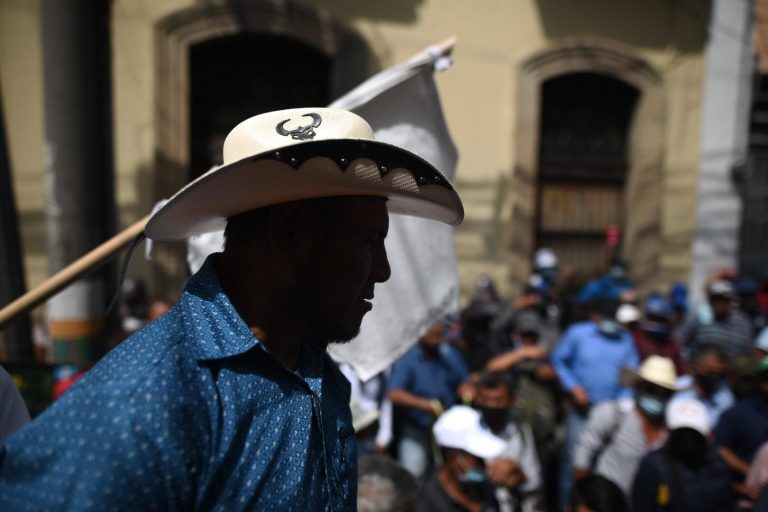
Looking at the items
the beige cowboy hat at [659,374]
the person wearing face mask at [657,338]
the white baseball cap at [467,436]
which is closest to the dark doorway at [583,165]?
the person wearing face mask at [657,338]

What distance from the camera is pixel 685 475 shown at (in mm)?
3635

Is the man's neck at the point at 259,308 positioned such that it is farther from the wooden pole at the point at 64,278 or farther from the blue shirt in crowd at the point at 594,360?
the blue shirt in crowd at the point at 594,360

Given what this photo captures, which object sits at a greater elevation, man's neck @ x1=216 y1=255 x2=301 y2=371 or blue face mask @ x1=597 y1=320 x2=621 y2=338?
man's neck @ x1=216 y1=255 x2=301 y2=371

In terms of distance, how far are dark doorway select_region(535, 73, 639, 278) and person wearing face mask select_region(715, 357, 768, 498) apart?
5.17 metres

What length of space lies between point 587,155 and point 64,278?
28.1 ft

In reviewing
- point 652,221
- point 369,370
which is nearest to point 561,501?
point 369,370

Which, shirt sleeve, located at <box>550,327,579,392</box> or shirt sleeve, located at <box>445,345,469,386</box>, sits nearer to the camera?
shirt sleeve, located at <box>445,345,469,386</box>

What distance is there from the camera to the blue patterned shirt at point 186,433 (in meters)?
1.08

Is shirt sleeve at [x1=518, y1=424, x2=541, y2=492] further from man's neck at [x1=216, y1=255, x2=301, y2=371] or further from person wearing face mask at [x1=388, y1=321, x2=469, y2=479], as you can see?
man's neck at [x1=216, y1=255, x2=301, y2=371]

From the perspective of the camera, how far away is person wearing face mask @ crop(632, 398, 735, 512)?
359 cm

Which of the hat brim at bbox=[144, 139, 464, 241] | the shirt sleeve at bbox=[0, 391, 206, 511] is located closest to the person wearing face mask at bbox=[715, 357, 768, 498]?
the hat brim at bbox=[144, 139, 464, 241]

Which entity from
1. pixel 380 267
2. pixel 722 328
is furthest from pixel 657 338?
pixel 380 267

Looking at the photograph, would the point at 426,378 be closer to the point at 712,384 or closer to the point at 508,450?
the point at 508,450

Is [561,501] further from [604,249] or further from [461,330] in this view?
[604,249]
